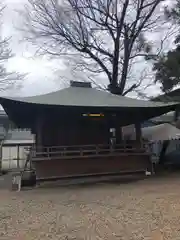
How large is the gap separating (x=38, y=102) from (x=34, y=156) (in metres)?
1.94

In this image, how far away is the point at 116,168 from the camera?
10734 mm

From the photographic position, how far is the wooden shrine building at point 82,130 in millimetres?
10023

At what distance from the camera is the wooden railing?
1024 centimetres

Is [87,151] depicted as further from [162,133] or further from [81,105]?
[162,133]

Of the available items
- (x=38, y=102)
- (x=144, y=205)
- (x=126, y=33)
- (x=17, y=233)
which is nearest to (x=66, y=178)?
(x=38, y=102)

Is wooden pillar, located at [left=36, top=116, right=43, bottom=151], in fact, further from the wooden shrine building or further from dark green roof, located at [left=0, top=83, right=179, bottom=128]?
dark green roof, located at [left=0, top=83, right=179, bottom=128]

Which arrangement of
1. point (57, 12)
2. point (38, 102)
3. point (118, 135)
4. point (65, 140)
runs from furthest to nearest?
point (57, 12), point (118, 135), point (65, 140), point (38, 102)

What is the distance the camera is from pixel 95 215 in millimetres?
5254

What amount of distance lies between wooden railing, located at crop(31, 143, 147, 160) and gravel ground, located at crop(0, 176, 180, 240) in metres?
2.22

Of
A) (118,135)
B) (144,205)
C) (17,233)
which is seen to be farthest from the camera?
(118,135)

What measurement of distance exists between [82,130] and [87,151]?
157cm

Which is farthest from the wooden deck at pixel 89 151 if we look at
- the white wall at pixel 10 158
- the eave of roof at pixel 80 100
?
the white wall at pixel 10 158

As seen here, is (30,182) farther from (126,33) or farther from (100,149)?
(126,33)

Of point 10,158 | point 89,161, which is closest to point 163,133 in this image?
point 89,161
